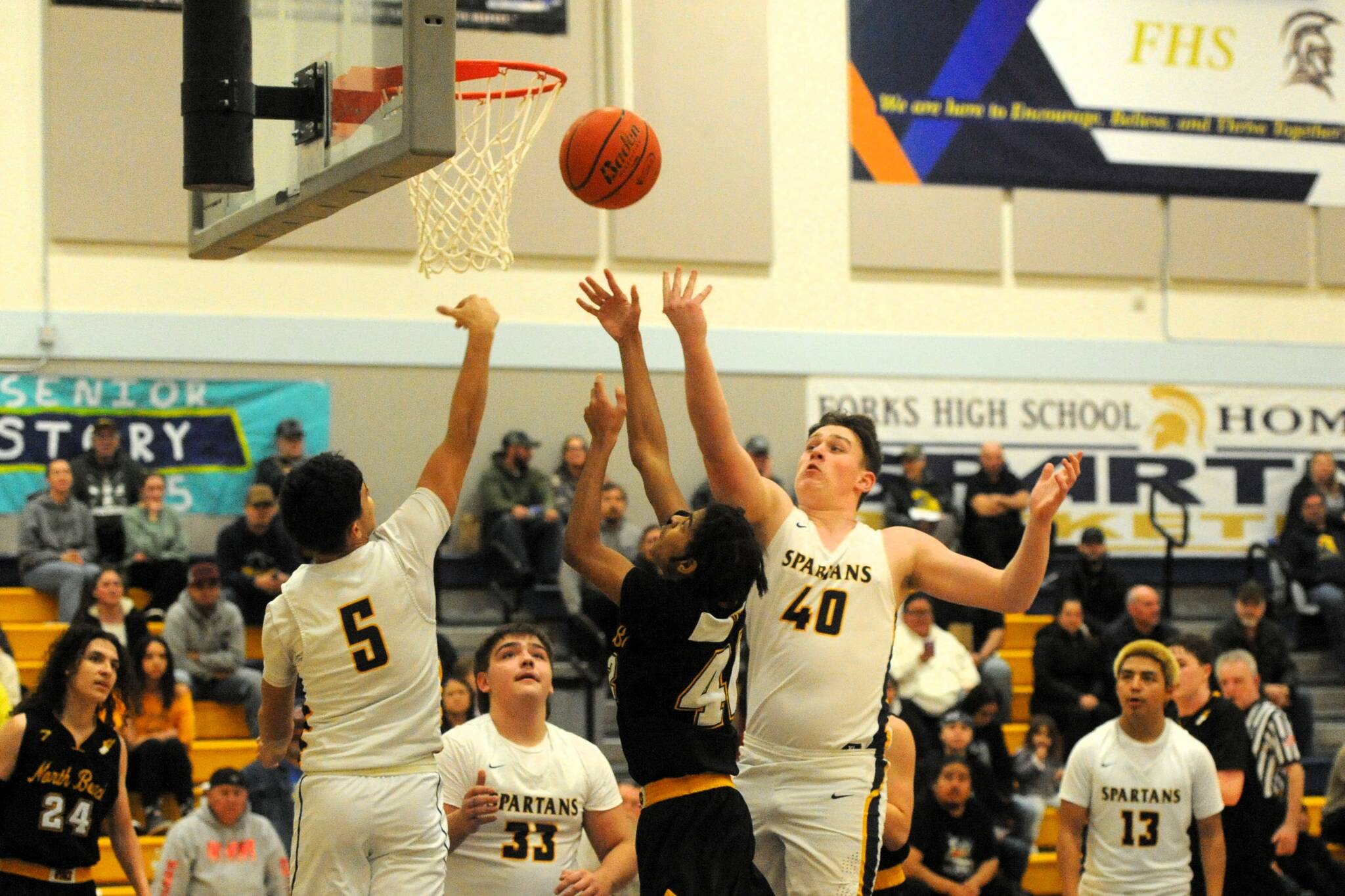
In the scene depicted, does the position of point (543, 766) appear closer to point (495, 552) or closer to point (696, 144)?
point (495, 552)

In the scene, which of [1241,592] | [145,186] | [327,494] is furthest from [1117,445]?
[327,494]

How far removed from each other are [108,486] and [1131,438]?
9.14 metres

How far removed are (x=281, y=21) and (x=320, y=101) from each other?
1.57 ft

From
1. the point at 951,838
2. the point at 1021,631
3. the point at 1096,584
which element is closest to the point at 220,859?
the point at 951,838

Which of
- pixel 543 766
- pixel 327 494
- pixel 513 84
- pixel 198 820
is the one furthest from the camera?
pixel 198 820

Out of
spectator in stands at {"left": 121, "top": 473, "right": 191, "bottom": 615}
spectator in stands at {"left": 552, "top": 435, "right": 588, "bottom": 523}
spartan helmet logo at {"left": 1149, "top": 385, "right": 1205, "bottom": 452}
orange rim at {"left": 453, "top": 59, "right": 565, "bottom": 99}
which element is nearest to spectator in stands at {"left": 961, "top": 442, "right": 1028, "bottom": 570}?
spartan helmet logo at {"left": 1149, "top": 385, "right": 1205, "bottom": 452}

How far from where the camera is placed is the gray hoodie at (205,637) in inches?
428

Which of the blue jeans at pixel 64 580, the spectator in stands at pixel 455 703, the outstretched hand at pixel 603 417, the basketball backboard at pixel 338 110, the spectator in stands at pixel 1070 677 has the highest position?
the basketball backboard at pixel 338 110

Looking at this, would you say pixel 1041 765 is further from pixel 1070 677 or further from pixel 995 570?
pixel 995 570

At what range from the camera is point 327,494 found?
4.77 m

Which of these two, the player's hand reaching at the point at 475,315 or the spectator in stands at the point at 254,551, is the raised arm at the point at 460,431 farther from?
the spectator in stands at the point at 254,551

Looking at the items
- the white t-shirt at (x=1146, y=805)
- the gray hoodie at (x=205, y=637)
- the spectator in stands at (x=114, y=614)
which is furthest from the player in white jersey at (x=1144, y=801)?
the spectator in stands at (x=114, y=614)

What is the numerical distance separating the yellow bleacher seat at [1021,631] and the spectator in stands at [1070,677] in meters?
1.09

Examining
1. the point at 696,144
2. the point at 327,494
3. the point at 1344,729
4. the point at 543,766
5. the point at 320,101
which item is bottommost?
the point at 1344,729
